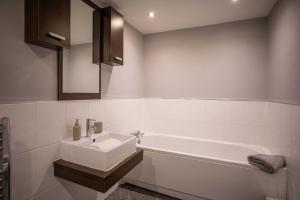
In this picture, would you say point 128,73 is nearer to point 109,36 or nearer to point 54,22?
point 109,36

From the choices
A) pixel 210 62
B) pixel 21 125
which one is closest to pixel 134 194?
pixel 21 125

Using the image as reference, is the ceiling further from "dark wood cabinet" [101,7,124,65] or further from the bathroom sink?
the bathroom sink

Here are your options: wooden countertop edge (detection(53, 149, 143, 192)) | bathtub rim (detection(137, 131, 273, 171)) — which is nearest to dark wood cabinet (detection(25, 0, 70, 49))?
wooden countertop edge (detection(53, 149, 143, 192))

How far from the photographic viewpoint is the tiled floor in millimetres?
2027

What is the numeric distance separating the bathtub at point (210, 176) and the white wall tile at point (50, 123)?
1.13 metres

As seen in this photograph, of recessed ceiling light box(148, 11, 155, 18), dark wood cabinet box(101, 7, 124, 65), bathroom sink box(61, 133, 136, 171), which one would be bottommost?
bathroom sink box(61, 133, 136, 171)

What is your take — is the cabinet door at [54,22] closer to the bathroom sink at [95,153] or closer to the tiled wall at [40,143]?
the tiled wall at [40,143]

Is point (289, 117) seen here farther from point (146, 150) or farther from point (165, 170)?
point (146, 150)

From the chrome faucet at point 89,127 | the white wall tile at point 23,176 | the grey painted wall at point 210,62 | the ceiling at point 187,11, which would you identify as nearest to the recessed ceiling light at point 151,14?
the ceiling at point 187,11

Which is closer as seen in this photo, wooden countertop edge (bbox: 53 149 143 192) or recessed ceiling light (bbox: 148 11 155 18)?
wooden countertop edge (bbox: 53 149 143 192)

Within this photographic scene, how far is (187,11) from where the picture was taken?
217cm

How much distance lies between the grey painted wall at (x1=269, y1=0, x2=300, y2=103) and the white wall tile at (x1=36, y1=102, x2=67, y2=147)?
209 cm

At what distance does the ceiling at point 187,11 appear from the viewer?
1.96 meters

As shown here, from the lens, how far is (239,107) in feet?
8.04
